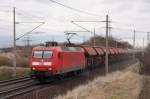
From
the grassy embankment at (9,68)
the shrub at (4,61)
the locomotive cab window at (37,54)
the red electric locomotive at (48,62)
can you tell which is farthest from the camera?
the shrub at (4,61)

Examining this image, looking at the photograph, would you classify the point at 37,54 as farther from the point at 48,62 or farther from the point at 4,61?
the point at 4,61

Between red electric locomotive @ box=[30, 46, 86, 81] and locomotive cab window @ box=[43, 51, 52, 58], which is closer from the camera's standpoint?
red electric locomotive @ box=[30, 46, 86, 81]

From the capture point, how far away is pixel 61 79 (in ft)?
108

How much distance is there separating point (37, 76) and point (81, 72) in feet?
35.5

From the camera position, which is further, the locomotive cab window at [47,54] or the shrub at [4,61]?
the shrub at [4,61]

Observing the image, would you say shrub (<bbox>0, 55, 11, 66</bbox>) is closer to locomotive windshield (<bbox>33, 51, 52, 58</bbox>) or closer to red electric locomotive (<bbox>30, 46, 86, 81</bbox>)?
red electric locomotive (<bbox>30, 46, 86, 81</bbox>)

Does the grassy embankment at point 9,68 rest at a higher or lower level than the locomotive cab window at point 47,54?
lower

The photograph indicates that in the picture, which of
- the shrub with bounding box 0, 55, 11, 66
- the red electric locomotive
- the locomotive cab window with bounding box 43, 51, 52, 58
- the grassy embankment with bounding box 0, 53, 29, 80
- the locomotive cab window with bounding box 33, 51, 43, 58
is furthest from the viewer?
the shrub with bounding box 0, 55, 11, 66

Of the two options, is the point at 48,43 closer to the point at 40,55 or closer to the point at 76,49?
the point at 40,55

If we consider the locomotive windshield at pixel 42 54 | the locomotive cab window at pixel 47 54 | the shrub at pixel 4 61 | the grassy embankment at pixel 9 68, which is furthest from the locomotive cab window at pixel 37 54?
the shrub at pixel 4 61

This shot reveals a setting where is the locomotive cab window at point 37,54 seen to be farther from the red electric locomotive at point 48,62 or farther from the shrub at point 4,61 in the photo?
the shrub at point 4,61

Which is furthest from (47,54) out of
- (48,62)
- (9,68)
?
(9,68)

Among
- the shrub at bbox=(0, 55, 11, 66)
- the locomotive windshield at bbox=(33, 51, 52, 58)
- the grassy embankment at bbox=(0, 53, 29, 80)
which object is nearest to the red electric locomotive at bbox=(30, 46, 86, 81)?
the locomotive windshield at bbox=(33, 51, 52, 58)

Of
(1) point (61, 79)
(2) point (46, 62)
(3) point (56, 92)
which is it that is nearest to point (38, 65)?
(2) point (46, 62)
